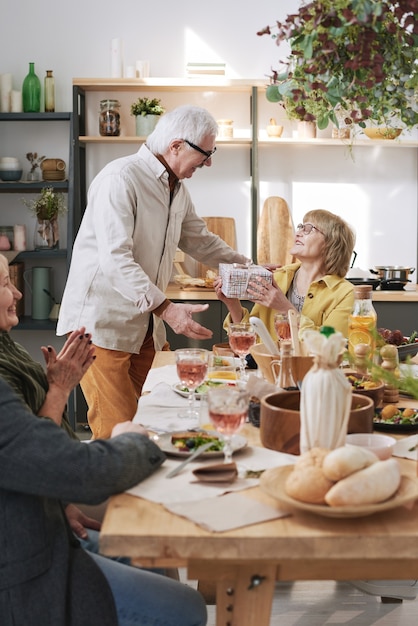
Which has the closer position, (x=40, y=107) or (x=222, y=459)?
(x=222, y=459)

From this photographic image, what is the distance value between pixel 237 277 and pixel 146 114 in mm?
2437

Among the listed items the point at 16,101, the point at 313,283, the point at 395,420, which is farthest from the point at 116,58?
the point at 395,420

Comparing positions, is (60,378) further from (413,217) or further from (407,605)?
(413,217)

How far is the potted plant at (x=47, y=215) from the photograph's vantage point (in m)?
5.25

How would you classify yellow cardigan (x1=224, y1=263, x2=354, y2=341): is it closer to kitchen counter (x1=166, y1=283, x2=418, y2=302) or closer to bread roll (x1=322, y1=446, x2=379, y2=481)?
kitchen counter (x1=166, y1=283, x2=418, y2=302)

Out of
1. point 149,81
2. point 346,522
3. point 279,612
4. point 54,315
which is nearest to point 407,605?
point 279,612

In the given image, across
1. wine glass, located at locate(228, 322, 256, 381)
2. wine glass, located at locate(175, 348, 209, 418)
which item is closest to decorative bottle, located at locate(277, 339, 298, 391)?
wine glass, located at locate(175, 348, 209, 418)

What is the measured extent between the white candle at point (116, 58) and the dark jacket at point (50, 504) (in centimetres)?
402

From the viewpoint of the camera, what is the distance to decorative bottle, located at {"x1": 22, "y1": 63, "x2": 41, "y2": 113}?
17.1 ft

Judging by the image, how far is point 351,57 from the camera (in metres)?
2.10

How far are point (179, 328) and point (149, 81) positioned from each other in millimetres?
2606

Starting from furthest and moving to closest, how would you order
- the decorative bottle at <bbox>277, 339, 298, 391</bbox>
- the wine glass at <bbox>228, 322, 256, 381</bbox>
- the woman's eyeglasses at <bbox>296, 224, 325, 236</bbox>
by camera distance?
the woman's eyeglasses at <bbox>296, 224, 325, 236</bbox>
the wine glass at <bbox>228, 322, 256, 381</bbox>
the decorative bottle at <bbox>277, 339, 298, 391</bbox>

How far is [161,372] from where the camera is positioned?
258 centimetres

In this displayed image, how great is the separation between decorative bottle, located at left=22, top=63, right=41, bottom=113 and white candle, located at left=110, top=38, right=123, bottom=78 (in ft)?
1.59
